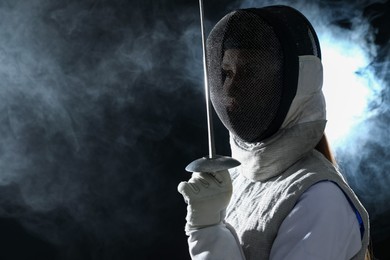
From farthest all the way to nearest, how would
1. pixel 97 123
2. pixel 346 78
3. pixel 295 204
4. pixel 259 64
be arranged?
pixel 346 78 < pixel 97 123 < pixel 259 64 < pixel 295 204

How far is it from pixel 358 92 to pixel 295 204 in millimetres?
1986

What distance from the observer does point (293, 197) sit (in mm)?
1315

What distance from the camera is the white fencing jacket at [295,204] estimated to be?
4.16 feet

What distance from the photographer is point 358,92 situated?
3162mm

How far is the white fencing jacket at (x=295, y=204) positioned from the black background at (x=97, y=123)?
1446mm

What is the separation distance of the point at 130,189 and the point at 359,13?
1482 millimetres

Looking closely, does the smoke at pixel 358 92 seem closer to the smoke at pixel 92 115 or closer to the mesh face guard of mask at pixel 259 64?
the smoke at pixel 92 115

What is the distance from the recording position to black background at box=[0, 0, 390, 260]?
2.87m

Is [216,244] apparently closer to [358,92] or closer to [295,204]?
[295,204]

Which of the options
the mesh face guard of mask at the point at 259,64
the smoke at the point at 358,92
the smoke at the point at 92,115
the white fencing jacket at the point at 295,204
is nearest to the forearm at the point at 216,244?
the white fencing jacket at the point at 295,204

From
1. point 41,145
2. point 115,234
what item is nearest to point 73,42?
point 41,145

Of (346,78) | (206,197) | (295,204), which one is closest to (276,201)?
(295,204)

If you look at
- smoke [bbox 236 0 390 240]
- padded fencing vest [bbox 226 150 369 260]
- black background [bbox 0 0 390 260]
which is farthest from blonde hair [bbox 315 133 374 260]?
smoke [bbox 236 0 390 240]

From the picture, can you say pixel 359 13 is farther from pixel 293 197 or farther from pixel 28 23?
pixel 293 197
